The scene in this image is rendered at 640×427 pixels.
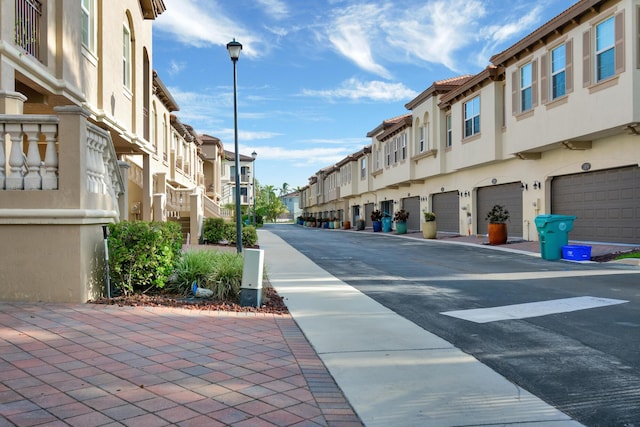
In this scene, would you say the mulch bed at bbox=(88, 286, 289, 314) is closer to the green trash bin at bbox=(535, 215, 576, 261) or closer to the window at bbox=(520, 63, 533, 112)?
the green trash bin at bbox=(535, 215, 576, 261)

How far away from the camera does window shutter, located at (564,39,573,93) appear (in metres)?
16.6

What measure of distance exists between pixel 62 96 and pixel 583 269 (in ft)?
41.0

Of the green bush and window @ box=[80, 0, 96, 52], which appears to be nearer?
window @ box=[80, 0, 96, 52]

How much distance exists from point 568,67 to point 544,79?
4.94ft

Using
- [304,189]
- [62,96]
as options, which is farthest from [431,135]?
[304,189]

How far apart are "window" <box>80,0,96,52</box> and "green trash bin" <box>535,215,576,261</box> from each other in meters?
13.2

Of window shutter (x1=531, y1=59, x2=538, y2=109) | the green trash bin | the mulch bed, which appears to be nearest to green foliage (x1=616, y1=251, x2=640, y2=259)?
the green trash bin

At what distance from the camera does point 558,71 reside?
1761cm

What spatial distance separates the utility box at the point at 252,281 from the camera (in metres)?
7.21

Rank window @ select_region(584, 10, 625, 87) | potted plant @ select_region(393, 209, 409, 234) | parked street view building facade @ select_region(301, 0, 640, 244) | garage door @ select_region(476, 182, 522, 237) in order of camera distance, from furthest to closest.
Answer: potted plant @ select_region(393, 209, 409, 234)
garage door @ select_region(476, 182, 522, 237)
parked street view building facade @ select_region(301, 0, 640, 244)
window @ select_region(584, 10, 625, 87)

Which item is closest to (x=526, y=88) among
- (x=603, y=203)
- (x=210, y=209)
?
(x=603, y=203)

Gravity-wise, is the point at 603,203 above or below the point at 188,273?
above

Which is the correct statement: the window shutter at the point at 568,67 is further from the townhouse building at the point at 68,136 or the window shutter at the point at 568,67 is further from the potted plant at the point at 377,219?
the potted plant at the point at 377,219

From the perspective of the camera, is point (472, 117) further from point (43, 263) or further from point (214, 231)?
point (43, 263)
